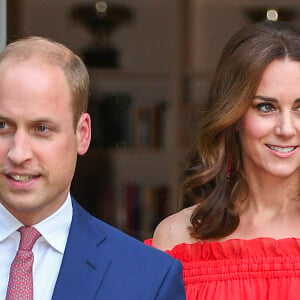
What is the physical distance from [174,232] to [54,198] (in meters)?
0.75

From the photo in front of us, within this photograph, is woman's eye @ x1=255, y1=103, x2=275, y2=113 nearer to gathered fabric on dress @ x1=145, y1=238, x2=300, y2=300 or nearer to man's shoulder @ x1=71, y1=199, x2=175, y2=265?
gathered fabric on dress @ x1=145, y1=238, x2=300, y2=300

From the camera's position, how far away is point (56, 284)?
226 cm

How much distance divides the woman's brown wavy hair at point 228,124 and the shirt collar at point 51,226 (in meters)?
0.65

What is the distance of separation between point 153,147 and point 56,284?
3.77 metres

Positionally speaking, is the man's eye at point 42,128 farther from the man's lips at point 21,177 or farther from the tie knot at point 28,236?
the tie knot at point 28,236

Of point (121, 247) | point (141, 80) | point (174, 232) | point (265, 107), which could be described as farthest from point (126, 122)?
point (121, 247)

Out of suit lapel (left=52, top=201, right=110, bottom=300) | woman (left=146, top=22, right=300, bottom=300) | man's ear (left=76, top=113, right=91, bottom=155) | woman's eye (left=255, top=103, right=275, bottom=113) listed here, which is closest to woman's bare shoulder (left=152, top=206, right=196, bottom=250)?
woman (left=146, top=22, right=300, bottom=300)

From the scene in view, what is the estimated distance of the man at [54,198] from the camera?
222cm

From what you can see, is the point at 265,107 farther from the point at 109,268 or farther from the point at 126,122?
the point at 126,122

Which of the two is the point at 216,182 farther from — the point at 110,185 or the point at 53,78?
the point at 110,185

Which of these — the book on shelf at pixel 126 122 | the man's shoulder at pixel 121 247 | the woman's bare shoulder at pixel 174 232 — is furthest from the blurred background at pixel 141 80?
the man's shoulder at pixel 121 247

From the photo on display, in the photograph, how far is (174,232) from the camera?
2.96m

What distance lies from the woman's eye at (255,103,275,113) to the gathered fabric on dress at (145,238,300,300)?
1.22 feet

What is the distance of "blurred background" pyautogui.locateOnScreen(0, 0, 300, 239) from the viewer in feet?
19.5
